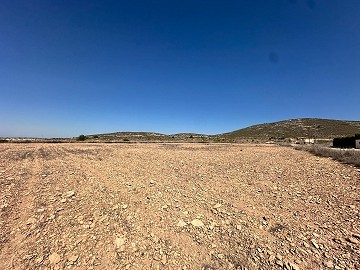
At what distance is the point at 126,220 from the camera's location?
627 centimetres

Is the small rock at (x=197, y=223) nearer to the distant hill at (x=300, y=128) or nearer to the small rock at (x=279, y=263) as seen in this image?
the small rock at (x=279, y=263)

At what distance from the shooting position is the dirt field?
4664 millimetres

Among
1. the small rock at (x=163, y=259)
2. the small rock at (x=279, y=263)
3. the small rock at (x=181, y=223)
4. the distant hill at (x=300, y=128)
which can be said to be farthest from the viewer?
the distant hill at (x=300, y=128)

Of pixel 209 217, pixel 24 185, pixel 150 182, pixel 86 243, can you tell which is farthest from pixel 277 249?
pixel 24 185

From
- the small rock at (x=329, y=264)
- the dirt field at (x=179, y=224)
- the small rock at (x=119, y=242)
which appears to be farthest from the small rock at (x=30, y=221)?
the small rock at (x=329, y=264)

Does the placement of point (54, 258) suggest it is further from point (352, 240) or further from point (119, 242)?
point (352, 240)

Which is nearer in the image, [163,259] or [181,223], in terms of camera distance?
[163,259]

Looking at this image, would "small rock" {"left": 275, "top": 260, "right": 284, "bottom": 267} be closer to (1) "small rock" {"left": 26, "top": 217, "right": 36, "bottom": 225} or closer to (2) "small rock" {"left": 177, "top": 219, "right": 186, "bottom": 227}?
(2) "small rock" {"left": 177, "top": 219, "right": 186, "bottom": 227}

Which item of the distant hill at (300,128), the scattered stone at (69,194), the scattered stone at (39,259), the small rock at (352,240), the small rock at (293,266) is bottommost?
the small rock at (293,266)

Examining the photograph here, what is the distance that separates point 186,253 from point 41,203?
5023 millimetres

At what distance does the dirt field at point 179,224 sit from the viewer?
184 inches

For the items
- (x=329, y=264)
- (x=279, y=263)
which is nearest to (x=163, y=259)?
(x=279, y=263)

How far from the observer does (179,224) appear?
242 inches

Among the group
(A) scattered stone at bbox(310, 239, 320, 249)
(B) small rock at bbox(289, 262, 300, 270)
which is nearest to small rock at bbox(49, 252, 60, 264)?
(B) small rock at bbox(289, 262, 300, 270)
